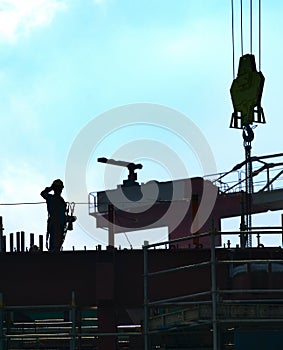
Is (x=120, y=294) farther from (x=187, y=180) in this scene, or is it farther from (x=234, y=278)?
(x=187, y=180)

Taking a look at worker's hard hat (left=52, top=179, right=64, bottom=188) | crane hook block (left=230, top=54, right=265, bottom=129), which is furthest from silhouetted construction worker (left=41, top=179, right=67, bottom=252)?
crane hook block (left=230, top=54, right=265, bottom=129)

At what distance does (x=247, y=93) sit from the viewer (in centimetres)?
3831

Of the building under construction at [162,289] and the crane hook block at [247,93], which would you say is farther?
the crane hook block at [247,93]

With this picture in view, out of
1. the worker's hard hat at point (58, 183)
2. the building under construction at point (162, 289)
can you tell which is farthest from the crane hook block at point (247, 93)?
the worker's hard hat at point (58, 183)

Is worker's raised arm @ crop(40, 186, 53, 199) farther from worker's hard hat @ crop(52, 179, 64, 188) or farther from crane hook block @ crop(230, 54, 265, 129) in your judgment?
crane hook block @ crop(230, 54, 265, 129)

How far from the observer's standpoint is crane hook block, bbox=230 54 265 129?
37.8 meters

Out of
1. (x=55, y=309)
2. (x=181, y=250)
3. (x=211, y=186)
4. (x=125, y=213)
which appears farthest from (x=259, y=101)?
(x=125, y=213)

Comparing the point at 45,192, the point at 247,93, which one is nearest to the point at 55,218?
the point at 45,192

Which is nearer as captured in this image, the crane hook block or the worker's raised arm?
the worker's raised arm

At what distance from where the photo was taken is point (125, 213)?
2884 inches

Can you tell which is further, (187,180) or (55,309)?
(187,180)

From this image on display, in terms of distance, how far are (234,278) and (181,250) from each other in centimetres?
200

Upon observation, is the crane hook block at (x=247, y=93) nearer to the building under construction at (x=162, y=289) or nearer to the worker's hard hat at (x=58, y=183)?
the building under construction at (x=162, y=289)

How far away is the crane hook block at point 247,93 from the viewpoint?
1487 inches
